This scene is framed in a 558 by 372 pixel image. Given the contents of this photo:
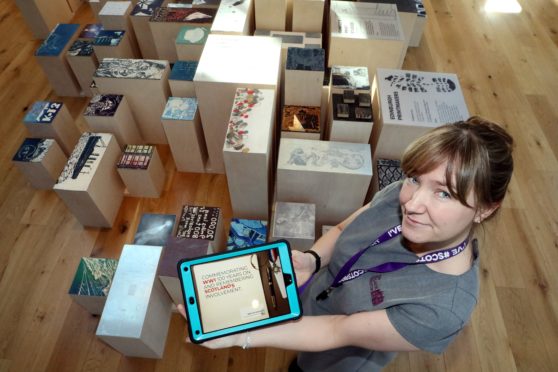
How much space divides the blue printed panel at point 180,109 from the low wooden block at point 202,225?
0.57 m

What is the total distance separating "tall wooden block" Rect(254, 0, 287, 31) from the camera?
228 cm

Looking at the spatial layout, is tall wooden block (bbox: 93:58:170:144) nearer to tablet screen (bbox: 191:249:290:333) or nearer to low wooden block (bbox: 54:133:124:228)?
low wooden block (bbox: 54:133:124:228)

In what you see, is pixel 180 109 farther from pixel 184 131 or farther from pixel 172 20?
pixel 172 20

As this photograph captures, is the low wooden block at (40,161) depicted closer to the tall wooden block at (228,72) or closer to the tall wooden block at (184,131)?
the tall wooden block at (184,131)

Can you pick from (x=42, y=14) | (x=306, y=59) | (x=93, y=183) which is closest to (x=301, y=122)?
(x=306, y=59)

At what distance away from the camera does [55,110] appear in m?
2.17

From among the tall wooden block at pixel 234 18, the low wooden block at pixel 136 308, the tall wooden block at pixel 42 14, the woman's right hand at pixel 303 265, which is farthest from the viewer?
the tall wooden block at pixel 42 14

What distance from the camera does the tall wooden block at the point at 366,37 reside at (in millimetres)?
2090

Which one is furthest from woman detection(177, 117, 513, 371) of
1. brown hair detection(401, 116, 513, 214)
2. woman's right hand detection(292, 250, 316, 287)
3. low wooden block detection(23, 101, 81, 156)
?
low wooden block detection(23, 101, 81, 156)

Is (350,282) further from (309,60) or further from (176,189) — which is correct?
(176,189)

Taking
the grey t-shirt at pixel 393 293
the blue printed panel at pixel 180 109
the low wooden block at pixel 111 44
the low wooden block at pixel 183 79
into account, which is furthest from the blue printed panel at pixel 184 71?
the grey t-shirt at pixel 393 293

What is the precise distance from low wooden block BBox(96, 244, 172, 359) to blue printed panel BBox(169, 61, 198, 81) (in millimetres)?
1011

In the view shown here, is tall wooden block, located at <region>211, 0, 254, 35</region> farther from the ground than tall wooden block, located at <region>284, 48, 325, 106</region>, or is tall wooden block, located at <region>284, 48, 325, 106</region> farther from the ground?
tall wooden block, located at <region>211, 0, 254, 35</region>

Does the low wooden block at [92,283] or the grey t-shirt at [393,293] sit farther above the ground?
the grey t-shirt at [393,293]
